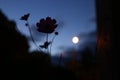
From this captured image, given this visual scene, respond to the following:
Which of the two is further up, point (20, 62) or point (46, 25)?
point (46, 25)

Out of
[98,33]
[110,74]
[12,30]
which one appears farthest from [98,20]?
[12,30]

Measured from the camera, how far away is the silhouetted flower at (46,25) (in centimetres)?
103

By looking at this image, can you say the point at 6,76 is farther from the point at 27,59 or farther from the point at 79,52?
the point at 79,52

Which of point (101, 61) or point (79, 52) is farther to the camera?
point (79, 52)

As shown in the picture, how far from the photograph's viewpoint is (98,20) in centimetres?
106

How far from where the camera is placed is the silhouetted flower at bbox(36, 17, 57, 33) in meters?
1.03

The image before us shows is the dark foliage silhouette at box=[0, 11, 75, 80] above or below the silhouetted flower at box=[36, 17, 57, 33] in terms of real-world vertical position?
below

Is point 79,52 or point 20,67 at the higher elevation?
point 79,52

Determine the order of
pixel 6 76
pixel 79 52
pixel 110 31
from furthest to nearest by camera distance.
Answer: pixel 79 52, pixel 110 31, pixel 6 76

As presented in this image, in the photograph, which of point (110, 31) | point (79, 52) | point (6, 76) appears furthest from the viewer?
point (79, 52)

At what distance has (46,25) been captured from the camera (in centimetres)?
103

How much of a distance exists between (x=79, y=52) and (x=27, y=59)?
3102mm

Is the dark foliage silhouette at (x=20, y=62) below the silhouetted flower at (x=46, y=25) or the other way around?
below

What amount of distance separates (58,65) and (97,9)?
0.23 metres
